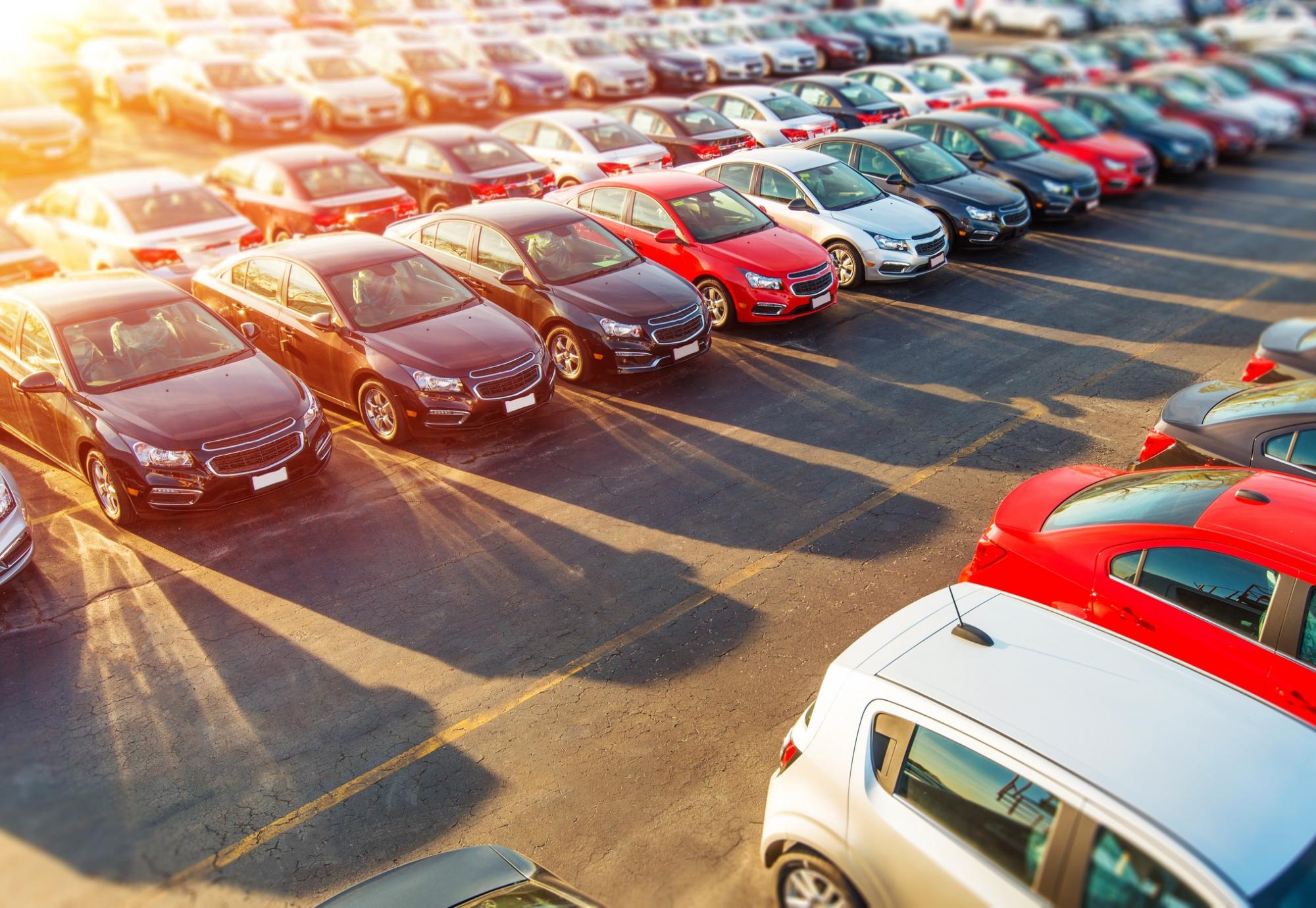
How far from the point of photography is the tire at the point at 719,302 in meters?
12.4

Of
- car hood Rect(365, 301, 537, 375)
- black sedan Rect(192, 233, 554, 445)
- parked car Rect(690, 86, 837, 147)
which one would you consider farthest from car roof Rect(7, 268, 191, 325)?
parked car Rect(690, 86, 837, 147)

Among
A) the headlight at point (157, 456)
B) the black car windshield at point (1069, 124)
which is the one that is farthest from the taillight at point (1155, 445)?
the black car windshield at point (1069, 124)

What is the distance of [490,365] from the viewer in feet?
31.4

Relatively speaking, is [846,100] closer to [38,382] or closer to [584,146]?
[584,146]

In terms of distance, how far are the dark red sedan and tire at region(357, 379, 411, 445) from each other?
5.32 m

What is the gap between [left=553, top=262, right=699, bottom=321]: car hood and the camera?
1077 cm

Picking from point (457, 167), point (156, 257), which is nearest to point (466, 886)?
point (156, 257)

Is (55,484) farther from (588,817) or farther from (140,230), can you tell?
(588,817)

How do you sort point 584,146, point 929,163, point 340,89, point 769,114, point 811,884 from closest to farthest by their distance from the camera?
point 811,884
point 929,163
point 584,146
point 769,114
point 340,89

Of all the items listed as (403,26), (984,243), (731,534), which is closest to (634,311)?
(731,534)

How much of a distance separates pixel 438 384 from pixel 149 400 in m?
2.46

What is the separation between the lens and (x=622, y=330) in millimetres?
10680

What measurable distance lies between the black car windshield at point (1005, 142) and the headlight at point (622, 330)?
9.49m

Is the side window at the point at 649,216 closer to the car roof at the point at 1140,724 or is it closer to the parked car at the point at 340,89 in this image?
the car roof at the point at 1140,724
